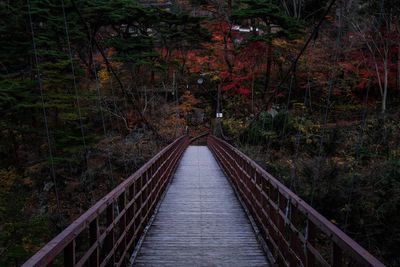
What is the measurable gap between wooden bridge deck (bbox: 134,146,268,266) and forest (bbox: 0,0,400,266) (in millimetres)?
2869

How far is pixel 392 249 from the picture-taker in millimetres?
10031

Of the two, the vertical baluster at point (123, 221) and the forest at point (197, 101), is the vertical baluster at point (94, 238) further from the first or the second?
the forest at point (197, 101)

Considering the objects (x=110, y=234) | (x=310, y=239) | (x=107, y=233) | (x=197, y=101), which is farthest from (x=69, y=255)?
(x=197, y=101)

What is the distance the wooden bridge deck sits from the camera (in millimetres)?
5273

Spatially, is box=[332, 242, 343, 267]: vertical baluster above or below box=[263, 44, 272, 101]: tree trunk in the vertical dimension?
below

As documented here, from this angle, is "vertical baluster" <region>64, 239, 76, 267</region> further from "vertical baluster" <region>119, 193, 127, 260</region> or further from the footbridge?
"vertical baluster" <region>119, 193, 127, 260</region>

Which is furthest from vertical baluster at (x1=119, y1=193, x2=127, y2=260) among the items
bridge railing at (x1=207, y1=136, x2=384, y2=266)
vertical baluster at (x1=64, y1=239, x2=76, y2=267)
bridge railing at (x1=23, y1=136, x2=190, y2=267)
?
vertical baluster at (x1=64, y1=239, x2=76, y2=267)

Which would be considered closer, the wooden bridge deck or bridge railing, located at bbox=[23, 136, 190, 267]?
bridge railing, located at bbox=[23, 136, 190, 267]

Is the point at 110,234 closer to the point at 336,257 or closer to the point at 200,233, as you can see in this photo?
the point at 336,257

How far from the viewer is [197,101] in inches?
1315

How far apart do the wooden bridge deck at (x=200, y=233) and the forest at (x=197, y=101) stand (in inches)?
113

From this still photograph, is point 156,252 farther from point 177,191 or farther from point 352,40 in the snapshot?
point 352,40

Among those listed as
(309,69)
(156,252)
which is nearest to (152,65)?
(309,69)

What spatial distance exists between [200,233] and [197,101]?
Answer: 1066 inches
